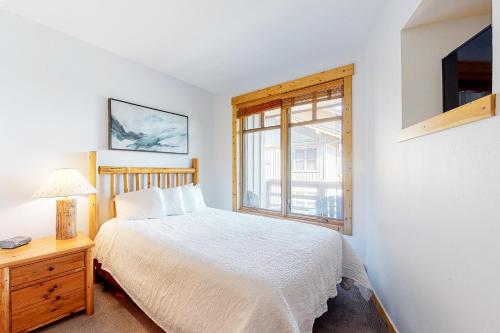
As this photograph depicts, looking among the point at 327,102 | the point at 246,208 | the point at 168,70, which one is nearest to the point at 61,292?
the point at 246,208

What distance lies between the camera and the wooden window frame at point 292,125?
2.61 meters

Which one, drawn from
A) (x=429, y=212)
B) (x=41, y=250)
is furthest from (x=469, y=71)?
(x=41, y=250)

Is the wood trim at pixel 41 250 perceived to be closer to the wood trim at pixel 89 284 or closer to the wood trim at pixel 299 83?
the wood trim at pixel 89 284

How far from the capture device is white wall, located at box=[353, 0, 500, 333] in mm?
855

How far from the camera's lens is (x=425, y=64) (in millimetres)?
1518

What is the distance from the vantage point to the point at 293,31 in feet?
7.13

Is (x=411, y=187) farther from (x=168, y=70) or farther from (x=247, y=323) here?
(x=168, y=70)

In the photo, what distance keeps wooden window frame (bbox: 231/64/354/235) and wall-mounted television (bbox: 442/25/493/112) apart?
124cm

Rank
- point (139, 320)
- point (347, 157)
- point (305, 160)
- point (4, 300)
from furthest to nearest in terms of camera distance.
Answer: point (305, 160) < point (347, 157) < point (139, 320) < point (4, 300)

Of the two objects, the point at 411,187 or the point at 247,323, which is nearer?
the point at 247,323

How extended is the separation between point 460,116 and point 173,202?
2649mm

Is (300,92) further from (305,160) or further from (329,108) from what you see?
(305,160)

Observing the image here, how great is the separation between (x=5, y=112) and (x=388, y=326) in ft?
11.9

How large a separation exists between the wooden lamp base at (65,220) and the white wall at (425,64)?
9.33 feet
